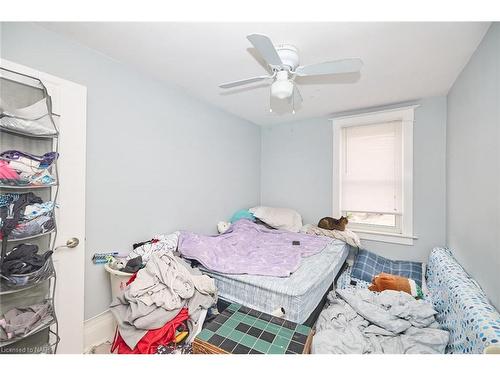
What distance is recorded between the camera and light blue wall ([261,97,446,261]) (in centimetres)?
259

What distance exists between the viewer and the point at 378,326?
5.07 ft

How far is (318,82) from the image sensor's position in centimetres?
218

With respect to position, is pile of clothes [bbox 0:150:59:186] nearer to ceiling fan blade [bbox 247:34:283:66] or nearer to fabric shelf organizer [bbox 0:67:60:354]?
fabric shelf organizer [bbox 0:67:60:354]

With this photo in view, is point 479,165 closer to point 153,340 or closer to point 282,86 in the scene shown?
point 282,86

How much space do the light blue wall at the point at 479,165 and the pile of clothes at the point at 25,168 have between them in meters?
2.73

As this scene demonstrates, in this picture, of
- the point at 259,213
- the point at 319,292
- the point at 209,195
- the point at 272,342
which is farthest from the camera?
the point at 259,213

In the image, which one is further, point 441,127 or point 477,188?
point 441,127

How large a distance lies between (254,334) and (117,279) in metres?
1.16

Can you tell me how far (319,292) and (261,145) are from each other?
272 centimetres

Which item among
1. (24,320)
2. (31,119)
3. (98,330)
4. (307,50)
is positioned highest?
(307,50)

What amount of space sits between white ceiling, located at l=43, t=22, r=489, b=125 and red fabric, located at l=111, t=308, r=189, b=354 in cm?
200

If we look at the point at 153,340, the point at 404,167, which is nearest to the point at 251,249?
the point at 153,340
